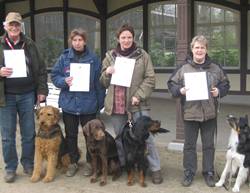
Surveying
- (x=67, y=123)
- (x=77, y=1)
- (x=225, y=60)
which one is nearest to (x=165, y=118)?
(x=225, y=60)

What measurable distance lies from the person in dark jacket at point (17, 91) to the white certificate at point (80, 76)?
39 cm

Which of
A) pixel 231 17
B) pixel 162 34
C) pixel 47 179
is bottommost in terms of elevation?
pixel 47 179

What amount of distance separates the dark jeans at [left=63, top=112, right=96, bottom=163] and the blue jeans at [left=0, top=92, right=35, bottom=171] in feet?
1.42

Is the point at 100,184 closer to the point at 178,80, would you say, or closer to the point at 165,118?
the point at 178,80

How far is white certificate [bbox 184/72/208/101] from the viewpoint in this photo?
5.73 metres

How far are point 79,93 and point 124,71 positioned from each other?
701mm

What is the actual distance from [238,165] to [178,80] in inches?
46.6

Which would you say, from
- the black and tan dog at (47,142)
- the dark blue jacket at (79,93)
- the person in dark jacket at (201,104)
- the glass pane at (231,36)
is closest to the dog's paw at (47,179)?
the black and tan dog at (47,142)

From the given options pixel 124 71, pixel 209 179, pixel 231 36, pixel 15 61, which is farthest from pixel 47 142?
pixel 231 36

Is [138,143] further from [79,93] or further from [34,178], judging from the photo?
[34,178]

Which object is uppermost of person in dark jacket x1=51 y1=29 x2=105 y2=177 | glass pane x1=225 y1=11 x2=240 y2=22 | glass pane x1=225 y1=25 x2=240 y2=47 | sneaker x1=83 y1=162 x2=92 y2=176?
glass pane x1=225 y1=11 x2=240 y2=22

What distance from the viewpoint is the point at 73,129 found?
21.3ft

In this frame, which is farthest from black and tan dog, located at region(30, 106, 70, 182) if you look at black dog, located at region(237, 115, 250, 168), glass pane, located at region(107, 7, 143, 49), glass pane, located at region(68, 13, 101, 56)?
glass pane, located at region(68, 13, 101, 56)

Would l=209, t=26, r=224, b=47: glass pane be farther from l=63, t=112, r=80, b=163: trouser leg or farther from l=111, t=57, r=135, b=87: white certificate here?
l=111, t=57, r=135, b=87: white certificate
